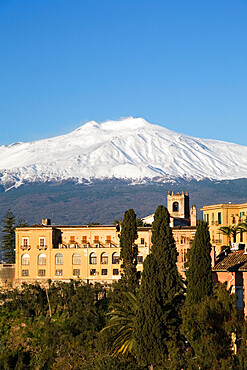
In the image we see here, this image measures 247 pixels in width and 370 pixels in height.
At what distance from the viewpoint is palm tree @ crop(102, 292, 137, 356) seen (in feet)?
176

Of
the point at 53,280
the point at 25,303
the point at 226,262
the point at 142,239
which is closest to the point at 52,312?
the point at 25,303

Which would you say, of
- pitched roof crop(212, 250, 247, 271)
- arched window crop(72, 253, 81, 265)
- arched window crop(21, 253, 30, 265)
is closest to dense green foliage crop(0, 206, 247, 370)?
pitched roof crop(212, 250, 247, 271)

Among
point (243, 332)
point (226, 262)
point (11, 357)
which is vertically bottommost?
point (11, 357)

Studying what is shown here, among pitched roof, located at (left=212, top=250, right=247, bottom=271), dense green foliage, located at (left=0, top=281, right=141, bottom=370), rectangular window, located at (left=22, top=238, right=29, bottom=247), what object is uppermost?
rectangular window, located at (left=22, top=238, right=29, bottom=247)

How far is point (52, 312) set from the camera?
288 feet

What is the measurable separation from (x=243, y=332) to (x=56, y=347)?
105 ft

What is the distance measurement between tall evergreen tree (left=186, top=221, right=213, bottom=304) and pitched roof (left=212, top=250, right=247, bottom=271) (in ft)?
6.23

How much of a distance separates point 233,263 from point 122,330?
9.57 metres

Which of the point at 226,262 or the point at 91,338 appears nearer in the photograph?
the point at 226,262

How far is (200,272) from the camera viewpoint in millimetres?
54062

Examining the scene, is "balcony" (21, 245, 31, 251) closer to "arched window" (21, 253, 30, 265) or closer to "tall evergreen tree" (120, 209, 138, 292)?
"arched window" (21, 253, 30, 265)

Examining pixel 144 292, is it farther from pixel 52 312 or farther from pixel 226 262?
pixel 52 312

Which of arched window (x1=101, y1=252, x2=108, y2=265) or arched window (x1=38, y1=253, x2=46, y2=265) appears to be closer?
arched window (x1=101, y1=252, x2=108, y2=265)

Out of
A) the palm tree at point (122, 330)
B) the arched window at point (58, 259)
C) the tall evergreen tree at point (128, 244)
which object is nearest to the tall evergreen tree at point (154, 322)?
the palm tree at point (122, 330)
